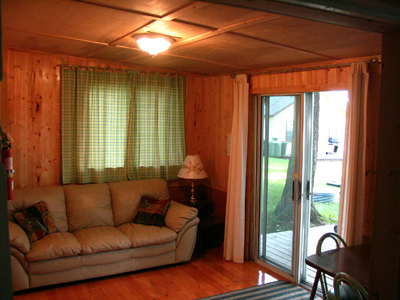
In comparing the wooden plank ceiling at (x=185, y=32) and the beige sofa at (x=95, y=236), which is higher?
the wooden plank ceiling at (x=185, y=32)

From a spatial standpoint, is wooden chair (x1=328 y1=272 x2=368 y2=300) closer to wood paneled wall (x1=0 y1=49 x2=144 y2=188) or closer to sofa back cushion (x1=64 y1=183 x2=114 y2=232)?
sofa back cushion (x1=64 y1=183 x2=114 y2=232)

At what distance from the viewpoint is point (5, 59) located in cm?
411

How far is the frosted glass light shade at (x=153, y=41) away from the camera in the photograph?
292 centimetres

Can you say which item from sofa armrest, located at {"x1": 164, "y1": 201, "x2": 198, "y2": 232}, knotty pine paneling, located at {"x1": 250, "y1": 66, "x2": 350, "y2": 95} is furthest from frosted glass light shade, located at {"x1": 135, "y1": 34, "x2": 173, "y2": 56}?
sofa armrest, located at {"x1": 164, "y1": 201, "x2": 198, "y2": 232}

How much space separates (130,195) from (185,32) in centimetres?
257

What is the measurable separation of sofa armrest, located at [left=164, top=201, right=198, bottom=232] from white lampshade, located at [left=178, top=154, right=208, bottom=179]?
1.74ft

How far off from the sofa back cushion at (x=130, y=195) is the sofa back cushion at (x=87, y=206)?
0.09 metres

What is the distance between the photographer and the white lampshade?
4961 mm

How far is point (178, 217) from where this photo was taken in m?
4.44

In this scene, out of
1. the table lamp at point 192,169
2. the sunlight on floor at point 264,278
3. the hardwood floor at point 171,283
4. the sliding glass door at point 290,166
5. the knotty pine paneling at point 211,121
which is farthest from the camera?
the knotty pine paneling at point 211,121

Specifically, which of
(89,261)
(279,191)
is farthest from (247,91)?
(89,261)

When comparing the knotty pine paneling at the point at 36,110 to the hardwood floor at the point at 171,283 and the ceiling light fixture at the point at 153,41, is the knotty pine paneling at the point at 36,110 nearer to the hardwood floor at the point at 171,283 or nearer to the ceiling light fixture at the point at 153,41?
the hardwood floor at the point at 171,283

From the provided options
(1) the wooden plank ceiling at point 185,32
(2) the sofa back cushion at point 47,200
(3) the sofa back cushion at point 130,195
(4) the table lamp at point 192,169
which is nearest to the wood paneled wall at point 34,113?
(2) the sofa back cushion at point 47,200

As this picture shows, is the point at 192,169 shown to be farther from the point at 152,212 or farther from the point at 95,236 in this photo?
the point at 95,236
